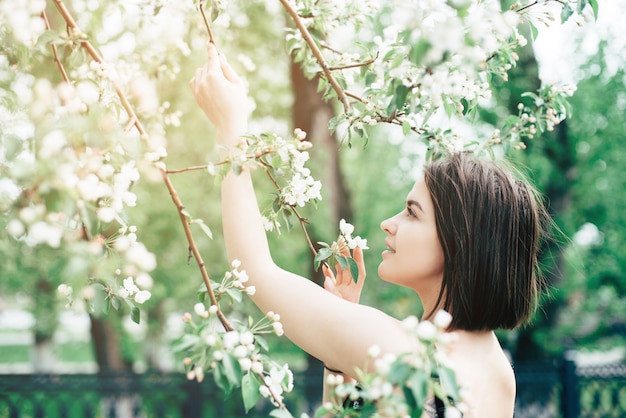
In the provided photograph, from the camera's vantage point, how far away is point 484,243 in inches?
67.4

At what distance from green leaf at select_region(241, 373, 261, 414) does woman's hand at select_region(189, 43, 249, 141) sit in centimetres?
68

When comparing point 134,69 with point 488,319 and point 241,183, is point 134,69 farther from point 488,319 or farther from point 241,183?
point 488,319

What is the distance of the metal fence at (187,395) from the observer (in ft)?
19.4

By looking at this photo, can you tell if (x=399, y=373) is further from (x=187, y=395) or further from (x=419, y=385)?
(x=187, y=395)

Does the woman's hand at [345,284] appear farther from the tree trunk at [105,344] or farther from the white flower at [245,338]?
the tree trunk at [105,344]

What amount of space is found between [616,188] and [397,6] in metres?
8.21

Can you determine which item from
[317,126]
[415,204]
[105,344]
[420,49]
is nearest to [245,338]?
[420,49]

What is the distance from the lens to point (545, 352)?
344 inches

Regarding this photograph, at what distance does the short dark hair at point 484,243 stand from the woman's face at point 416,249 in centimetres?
3

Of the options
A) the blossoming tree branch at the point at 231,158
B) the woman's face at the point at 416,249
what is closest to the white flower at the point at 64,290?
the blossoming tree branch at the point at 231,158

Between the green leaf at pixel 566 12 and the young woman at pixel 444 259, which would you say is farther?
the green leaf at pixel 566 12

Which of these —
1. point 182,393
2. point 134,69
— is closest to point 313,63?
point 134,69

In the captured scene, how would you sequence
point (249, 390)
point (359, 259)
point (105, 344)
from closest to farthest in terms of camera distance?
point (249, 390) → point (359, 259) → point (105, 344)

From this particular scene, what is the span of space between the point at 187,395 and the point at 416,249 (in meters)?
4.98
